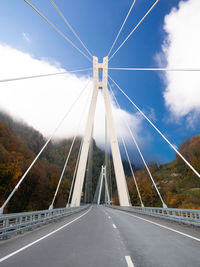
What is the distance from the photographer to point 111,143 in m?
31.3

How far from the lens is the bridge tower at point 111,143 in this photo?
96.8 feet

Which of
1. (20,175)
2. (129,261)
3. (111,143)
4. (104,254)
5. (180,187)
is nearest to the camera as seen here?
(129,261)

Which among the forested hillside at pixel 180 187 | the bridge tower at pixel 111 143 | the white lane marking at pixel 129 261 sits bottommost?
the white lane marking at pixel 129 261

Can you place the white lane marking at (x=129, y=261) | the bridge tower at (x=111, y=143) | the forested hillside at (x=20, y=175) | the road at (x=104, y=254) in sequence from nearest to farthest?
the white lane marking at (x=129, y=261) < the road at (x=104, y=254) < the bridge tower at (x=111, y=143) < the forested hillside at (x=20, y=175)

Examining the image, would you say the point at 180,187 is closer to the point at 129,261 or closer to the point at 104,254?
the point at 104,254

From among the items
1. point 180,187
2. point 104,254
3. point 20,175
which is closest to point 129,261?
point 104,254

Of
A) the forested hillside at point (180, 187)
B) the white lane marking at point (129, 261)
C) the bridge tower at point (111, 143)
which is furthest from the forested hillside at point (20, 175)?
the white lane marking at point (129, 261)

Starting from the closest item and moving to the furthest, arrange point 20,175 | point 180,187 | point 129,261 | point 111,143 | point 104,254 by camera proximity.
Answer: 1. point 129,261
2. point 104,254
3. point 111,143
4. point 20,175
5. point 180,187

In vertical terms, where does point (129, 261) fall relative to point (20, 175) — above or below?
below

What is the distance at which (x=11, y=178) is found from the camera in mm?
32719

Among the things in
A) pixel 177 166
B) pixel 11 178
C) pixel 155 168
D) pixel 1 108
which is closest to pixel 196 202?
pixel 177 166

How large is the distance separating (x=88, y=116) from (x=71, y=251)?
25.6 meters

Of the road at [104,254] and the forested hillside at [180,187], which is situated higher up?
the forested hillside at [180,187]

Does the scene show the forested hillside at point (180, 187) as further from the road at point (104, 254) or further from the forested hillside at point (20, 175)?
the road at point (104, 254)
